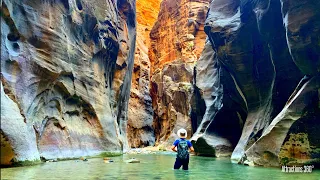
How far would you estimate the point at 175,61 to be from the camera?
43.1m

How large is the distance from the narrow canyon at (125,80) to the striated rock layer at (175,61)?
966cm

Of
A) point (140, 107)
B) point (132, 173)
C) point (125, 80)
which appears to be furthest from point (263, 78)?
point (140, 107)

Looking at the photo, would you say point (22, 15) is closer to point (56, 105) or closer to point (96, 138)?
point (56, 105)

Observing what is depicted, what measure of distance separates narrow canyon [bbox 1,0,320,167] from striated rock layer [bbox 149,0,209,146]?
966 centimetres

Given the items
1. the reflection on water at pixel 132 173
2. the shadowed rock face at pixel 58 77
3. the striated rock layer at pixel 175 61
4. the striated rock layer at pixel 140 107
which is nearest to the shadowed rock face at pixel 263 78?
the reflection on water at pixel 132 173

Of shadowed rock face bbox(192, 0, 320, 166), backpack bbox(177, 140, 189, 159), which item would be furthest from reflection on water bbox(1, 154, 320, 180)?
shadowed rock face bbox(192, 0, 320, 166)

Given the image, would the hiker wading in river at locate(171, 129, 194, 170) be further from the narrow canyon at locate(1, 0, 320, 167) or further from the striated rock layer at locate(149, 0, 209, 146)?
the striated rock layer at locate(149, 0, 209, 146)

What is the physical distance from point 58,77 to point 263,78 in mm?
10344

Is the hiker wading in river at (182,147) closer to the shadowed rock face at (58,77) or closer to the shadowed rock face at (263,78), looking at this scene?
the shadowed rock face at (263,78)

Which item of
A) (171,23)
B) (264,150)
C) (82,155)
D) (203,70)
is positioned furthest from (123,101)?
(171,23)

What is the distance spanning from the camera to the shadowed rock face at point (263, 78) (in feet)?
35.1

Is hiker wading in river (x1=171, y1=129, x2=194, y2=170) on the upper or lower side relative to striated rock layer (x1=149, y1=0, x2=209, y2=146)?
lower

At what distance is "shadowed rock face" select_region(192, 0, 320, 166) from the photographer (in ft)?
35.1

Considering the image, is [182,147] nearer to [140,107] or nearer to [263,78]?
[263,78]
